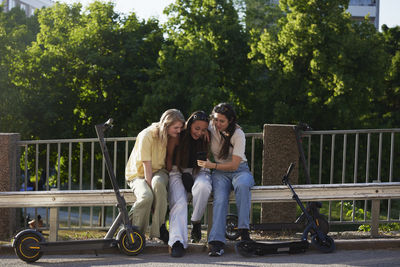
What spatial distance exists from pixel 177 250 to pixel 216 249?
37cm

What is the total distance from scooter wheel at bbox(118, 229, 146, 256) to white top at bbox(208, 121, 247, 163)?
3.79 ft

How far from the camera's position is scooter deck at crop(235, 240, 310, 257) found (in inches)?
208

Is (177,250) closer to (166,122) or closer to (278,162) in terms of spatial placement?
(166,122)

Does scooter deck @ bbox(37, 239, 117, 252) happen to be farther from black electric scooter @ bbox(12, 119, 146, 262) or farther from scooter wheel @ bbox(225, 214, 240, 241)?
scooter wheel @ bbox(225, 214, 240, 241)

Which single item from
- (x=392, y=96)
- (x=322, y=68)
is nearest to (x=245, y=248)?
(x=322, y=68)

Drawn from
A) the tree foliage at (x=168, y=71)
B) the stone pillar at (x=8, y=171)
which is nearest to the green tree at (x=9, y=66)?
the tree foliage at (x=168, y=71)

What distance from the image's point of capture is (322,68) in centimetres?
2486

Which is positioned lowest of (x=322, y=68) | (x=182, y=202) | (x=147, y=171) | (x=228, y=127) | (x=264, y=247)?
(x=264, y=247)

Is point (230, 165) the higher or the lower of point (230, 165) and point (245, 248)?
the higher

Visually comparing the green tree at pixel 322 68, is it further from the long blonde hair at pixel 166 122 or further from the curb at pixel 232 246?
the long blonde hair at pixel 166 122

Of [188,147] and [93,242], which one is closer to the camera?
[93,242]

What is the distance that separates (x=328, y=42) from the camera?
2542 cm

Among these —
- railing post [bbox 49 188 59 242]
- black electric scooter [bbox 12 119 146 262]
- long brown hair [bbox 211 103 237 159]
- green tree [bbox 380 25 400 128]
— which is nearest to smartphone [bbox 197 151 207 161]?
long brown hair [bbox 211 103 237 159]

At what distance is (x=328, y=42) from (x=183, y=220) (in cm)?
2143
